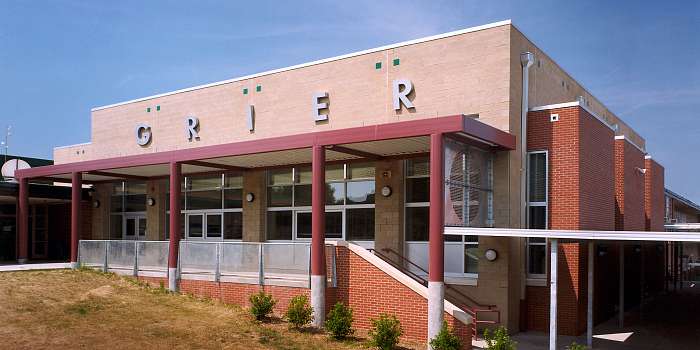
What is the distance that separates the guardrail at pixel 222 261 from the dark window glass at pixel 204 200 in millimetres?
3770

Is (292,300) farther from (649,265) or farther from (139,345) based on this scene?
(649,265)

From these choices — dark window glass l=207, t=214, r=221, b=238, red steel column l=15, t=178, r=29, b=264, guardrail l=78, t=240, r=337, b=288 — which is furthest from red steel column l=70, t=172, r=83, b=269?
dark window glass l=207, t=214, r=221, b=238

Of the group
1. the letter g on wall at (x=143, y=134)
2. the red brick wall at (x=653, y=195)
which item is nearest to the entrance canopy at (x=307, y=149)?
the letter g on wall at (x=143, y=134)

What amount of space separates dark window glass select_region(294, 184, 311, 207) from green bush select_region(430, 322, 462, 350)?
8.52 meters

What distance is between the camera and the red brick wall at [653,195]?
25234mm

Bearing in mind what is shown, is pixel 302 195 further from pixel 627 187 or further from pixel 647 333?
pixel 627 187

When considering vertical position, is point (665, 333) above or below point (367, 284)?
below

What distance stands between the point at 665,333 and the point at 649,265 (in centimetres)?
1167

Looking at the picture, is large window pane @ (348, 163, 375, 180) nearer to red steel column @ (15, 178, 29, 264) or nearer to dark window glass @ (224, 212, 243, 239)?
dark window glass @ (224, 212, 243, 239)

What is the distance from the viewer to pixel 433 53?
16375 mm

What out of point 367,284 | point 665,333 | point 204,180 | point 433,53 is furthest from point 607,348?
point 204,180

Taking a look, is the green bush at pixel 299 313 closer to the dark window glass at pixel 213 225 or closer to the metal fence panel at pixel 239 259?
the metal fence panel at pixel 239 259

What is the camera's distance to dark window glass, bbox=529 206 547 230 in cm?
1557

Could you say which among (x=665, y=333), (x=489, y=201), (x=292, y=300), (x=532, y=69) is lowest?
(x=665, y=333)
